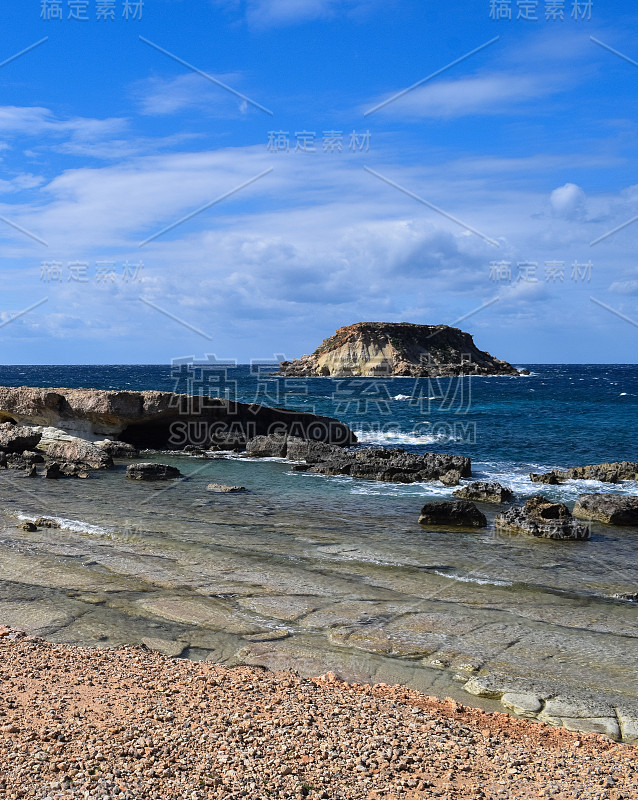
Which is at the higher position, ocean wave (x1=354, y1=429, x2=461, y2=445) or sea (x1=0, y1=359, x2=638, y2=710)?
ocean wave (x1=354, y1=429, x2=461, y2=445)

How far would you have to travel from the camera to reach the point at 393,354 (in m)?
130

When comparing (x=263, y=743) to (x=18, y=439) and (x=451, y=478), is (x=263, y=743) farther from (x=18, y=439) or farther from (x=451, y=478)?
(x=18, y=439)

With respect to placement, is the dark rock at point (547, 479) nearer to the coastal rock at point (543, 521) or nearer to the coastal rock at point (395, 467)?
the coastal rock at point (395, 467)

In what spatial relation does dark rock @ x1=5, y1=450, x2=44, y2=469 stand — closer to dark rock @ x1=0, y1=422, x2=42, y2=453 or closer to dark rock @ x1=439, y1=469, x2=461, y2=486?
dark rock @ x1=0, y1=422, x2=42, y2=453

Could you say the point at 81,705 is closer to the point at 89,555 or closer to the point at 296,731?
the point at 296,731

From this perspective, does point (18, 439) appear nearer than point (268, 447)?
Yes

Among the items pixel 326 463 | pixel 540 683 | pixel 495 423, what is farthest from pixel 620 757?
pixel 495 423

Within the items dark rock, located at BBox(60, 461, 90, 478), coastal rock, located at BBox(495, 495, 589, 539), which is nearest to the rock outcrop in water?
dark rock, located at BBox(60, 461, 90, 478)

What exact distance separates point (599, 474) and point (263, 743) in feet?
70.0

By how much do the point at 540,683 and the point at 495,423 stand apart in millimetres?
38450

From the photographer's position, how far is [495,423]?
148ft

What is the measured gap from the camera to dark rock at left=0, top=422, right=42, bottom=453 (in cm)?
2734

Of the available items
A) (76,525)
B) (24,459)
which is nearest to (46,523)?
(76,525)

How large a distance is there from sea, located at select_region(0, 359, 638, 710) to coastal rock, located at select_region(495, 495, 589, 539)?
36 centimetres
